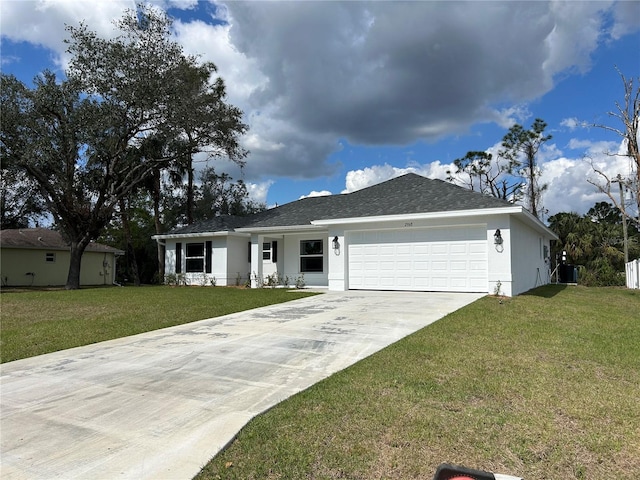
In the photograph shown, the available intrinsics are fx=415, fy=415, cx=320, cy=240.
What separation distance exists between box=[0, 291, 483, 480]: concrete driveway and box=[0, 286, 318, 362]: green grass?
641 mm

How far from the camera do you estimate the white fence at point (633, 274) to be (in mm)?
19625

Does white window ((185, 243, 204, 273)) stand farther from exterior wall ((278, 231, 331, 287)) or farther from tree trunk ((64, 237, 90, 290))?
tree trunk ((64, 237, 90, 290))

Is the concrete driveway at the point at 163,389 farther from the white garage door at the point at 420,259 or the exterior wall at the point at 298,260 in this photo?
the exterior wall at the point at 298,260

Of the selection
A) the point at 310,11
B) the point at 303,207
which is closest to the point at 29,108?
the point at 303,207

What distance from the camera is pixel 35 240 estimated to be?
990 inches

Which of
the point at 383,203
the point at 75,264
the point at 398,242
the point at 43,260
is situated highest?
the point at 383,203

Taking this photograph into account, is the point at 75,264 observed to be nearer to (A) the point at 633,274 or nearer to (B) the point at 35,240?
(B) the point at 35,240

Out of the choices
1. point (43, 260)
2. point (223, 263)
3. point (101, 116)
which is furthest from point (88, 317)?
point (43, 260)

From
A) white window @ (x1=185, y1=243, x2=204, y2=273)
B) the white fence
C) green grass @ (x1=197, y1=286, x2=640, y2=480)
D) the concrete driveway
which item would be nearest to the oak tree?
white window @ (x1=185, y1=243, x2=204, y2=273)

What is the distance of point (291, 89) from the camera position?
1634cm

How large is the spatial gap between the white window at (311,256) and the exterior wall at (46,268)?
56.0ft

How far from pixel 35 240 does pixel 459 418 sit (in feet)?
93.2

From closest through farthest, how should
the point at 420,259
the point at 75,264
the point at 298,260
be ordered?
1. the point at 420,259
2. the point at 298,260
3. the point at 75,264

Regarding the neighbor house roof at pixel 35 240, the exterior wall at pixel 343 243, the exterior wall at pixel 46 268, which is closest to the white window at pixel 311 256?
the exterior wall at pixel 343 243
